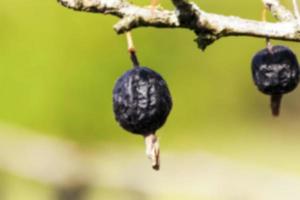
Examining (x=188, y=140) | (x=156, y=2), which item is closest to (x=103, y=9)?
→ (x=156, y=2)

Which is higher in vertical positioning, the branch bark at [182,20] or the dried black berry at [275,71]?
the dried black berry at [275,71]

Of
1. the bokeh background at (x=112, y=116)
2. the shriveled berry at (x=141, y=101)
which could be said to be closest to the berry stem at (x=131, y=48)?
the shriveled berry at (x=141, y=101)

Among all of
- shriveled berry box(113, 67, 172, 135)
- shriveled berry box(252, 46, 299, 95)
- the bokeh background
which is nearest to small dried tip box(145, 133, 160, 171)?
shriveled berry box(113, 67, 172, 135)

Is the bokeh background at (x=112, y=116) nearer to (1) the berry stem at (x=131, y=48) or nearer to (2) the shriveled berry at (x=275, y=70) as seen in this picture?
(2) the shriveled berry at (x=275, y=70)

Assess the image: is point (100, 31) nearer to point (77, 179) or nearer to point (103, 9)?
point (77, 179)

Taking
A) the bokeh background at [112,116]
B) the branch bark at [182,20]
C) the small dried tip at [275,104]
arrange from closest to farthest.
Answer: the branch bark at [182,20], the small dried tip at [275,104], the bokeh background at [112,116]

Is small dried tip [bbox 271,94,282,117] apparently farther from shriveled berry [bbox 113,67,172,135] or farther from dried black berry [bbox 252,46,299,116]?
shriveled berry [bbox 113,67,172,135]
